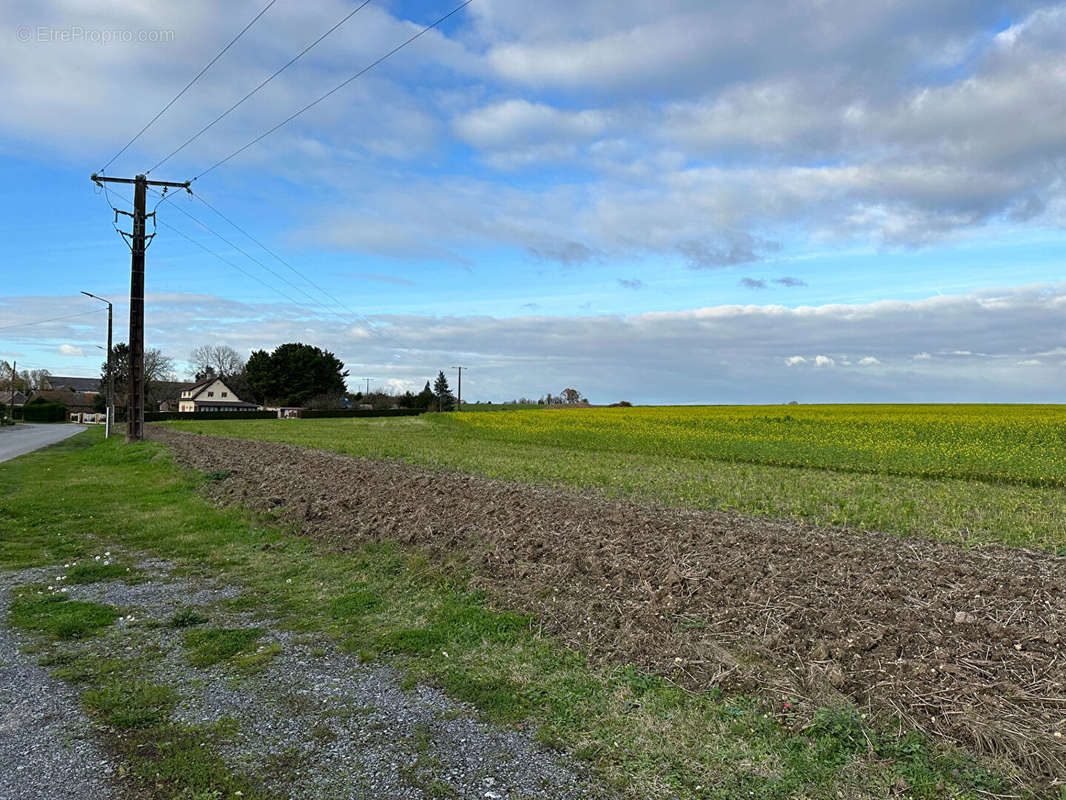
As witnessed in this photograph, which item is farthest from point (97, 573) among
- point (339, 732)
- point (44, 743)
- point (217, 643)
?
point (339, 732)

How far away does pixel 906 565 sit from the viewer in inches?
285

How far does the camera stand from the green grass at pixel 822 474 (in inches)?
452

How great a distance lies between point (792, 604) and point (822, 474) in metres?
14.3

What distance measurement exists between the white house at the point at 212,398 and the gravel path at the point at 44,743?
108 meters

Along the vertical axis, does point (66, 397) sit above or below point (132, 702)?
above

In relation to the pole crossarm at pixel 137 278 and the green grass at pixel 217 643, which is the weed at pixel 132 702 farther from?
the pole crossarm at pixel 137 278

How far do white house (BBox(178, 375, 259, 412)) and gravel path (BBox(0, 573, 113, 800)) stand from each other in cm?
10821

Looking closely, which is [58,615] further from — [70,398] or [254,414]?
[70,398]

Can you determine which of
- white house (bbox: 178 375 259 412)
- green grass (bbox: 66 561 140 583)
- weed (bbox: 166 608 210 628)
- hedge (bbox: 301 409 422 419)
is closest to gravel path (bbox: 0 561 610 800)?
weed (bbox: 166 608 210 628)

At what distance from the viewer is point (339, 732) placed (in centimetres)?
437

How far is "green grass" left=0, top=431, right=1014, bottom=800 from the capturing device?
3.79 meters

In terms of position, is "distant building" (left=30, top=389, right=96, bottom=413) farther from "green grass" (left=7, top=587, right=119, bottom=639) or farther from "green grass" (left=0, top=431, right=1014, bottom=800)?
"green grass" (left=0, top=431, right=1014, bottom=800)

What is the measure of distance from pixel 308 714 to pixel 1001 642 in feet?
16.1

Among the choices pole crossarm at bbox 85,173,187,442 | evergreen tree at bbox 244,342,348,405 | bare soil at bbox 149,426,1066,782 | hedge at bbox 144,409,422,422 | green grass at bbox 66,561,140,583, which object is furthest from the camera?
evergreen tree at bbox 244,342,348,405
